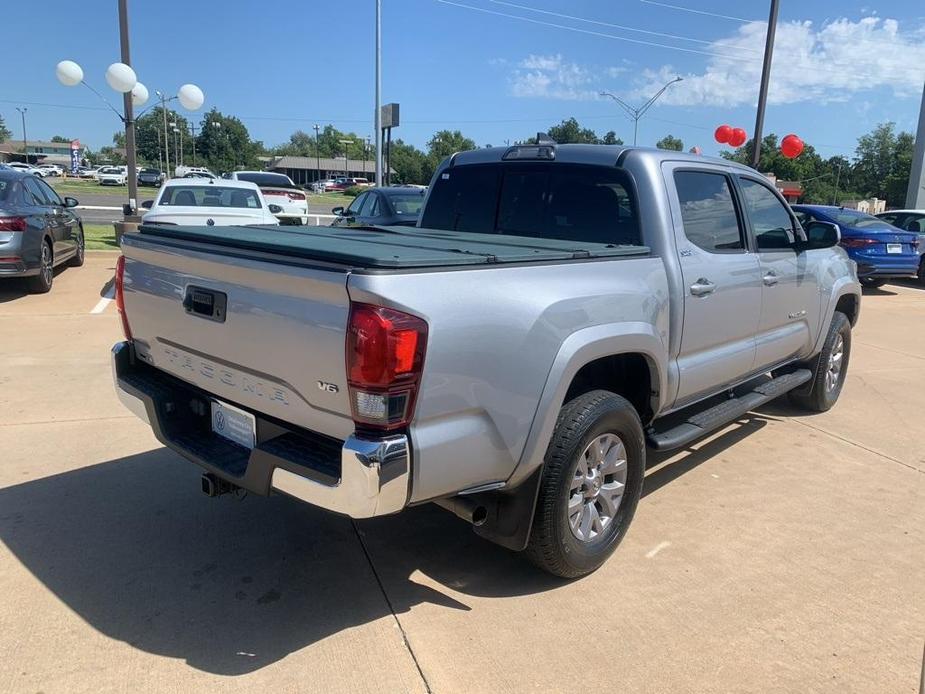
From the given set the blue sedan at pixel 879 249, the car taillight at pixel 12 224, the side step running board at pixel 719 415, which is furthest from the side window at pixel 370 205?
the side step running board at pixel 719 415

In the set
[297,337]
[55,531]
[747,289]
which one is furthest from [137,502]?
[747,289]

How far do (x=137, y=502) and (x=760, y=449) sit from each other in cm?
410

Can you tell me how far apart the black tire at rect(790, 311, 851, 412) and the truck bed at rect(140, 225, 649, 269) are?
305 centimetres

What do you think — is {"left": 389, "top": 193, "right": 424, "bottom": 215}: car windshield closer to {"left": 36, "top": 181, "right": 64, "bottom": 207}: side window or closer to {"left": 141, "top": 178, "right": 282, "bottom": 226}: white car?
{"left": 141, "top": 178, "right": 282, "bottom": 226}: white car

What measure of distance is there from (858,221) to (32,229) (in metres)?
14.3

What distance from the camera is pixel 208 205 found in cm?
1101

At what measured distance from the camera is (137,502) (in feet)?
13.0

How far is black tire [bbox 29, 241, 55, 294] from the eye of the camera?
945 centimetres

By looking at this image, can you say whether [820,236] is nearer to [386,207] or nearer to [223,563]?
[223,563]

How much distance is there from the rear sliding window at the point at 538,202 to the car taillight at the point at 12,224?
657cm

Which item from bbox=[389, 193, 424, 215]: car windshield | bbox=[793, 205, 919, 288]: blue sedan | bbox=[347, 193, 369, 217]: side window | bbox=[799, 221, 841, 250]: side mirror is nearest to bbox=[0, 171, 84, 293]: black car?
bbox=[347, 193, 369, 217]: side window

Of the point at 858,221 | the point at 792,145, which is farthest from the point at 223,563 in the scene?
the point at 792,145

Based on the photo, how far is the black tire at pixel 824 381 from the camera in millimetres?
5770

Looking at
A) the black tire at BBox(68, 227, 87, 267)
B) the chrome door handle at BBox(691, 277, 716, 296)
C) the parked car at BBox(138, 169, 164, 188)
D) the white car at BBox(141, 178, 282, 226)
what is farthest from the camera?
the parked car at BBox(138, 169, 164, 188)
